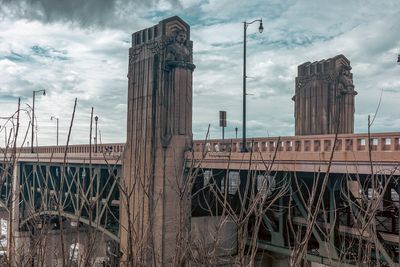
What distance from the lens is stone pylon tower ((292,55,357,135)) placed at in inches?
1074

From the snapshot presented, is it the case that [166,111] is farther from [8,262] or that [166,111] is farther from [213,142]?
[8,262]

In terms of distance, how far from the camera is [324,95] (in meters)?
27.3

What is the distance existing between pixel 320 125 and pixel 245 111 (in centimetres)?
1093

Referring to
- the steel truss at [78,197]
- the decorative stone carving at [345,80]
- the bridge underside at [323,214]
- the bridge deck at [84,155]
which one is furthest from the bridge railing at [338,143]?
the decorative stone carving at [345,80]

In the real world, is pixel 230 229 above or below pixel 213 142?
below

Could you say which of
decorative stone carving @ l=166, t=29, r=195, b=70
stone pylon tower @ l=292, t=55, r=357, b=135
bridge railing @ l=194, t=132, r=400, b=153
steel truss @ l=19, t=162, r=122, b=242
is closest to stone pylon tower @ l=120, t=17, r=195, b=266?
decorative stone carving @ l=166, t=29, r=195, b=70

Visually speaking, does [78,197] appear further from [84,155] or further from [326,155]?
[84,155]

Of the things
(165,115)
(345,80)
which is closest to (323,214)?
(165,115)

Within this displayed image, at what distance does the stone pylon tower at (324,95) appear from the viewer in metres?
27.3

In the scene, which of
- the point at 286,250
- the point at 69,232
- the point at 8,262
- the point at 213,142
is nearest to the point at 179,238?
the point at 8,262

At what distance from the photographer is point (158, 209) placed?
827 inches

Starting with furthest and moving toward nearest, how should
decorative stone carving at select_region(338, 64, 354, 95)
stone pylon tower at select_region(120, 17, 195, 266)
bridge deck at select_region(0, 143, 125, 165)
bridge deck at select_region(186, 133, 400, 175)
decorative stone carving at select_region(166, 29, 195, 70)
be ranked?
decorative stone carving at select_region(338, 64, 354, 95) → bridge deck at select_region(0, 143, 125, 165) → decorative stone carving at select_region(166, 29, 195, 70) → stone pylon tower at select_region(120, 17, 195, 266) → bridge deck at select_region(186, 133, 400, 175)

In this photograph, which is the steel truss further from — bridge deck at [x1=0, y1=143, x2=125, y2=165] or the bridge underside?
the bridge underside

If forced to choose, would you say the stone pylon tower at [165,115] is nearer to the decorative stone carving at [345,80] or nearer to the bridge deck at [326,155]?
the bridge deck at [326,155]
